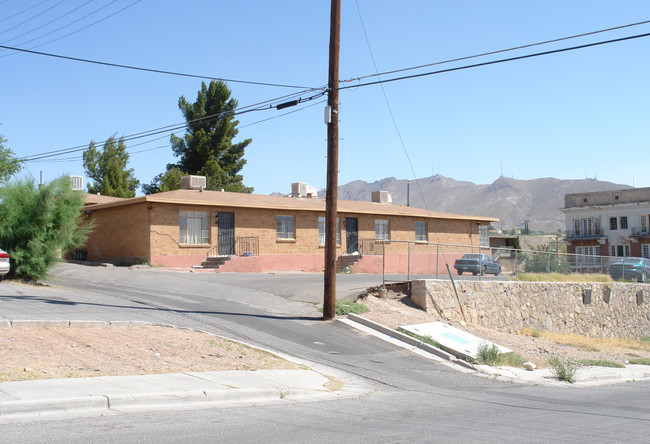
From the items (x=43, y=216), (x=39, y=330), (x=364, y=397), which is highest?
(x=43, y=216)

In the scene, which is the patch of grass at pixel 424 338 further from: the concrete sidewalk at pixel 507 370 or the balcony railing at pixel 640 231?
the balcony railing at pixel 640 231

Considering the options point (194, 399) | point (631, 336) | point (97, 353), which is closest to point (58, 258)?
point (97, 353)

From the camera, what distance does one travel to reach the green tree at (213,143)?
2229 inches

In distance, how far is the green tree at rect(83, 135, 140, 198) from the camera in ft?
190

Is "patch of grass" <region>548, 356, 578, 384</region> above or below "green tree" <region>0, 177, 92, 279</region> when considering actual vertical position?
below

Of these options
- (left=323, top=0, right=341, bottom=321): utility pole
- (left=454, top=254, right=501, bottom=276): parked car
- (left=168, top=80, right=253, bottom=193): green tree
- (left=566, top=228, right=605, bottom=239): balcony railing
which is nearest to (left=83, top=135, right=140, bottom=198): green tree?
(left=168, top=80, right=253, bottom=193): green tree

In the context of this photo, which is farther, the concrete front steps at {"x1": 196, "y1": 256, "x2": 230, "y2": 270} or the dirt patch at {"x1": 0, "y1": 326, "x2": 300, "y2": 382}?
the concrete front steps at {"x1": 196, "y1": 256, "x2": 230, "y2": 270}

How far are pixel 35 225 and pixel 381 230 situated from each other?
23.2 m

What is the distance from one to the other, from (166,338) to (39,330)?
2.34 m

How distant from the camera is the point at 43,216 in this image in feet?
62.0

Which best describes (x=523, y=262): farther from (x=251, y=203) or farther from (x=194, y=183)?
(x=194, y=183)

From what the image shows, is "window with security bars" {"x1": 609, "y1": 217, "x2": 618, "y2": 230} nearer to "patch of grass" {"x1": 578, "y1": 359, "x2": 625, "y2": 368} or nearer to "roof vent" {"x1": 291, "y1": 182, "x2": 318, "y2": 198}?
"roof vent" {"x1": 291, "y1": 182, "x2": 318, "y2": 198}

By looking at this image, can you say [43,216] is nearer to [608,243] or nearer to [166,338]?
[166,338]

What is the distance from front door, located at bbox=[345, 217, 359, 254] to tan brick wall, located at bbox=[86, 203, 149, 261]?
12.1 metres
